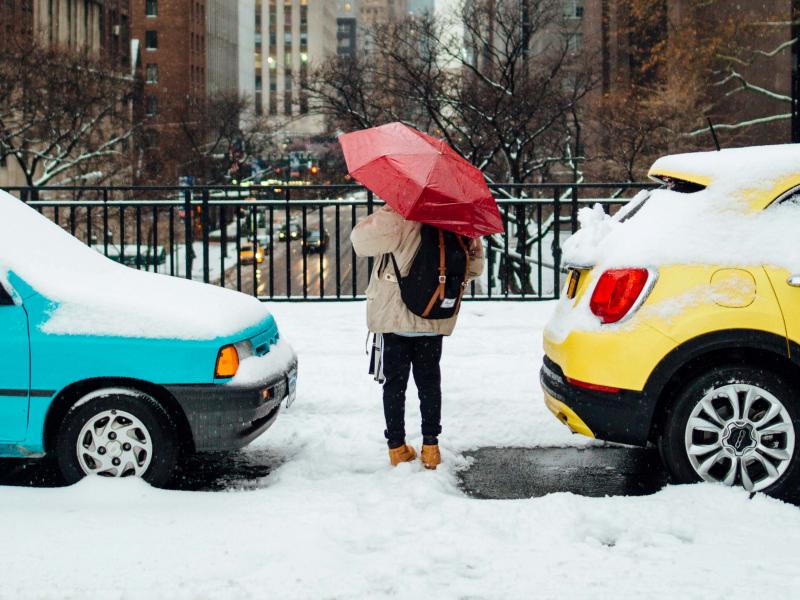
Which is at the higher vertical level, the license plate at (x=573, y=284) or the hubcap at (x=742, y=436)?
the license plate at (x=573, y=284)

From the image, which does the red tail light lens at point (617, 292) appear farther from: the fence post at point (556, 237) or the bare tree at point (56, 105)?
the bare tree at point (56, 105)

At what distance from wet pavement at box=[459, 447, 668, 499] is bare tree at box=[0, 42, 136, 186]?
32584mm

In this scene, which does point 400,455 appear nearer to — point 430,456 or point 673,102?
point 430,456

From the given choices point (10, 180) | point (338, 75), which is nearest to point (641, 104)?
point (338, 75)

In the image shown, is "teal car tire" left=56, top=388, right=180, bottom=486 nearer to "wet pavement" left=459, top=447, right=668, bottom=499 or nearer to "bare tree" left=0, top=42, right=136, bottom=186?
"wet pavement" left=459, top=447, right=668, bottom=499

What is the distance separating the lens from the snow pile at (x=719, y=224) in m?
5.33

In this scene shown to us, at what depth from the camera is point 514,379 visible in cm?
860

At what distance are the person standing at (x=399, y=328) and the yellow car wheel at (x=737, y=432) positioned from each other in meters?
1.37

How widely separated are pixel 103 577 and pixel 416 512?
153cm

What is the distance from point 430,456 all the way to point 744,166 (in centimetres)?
234

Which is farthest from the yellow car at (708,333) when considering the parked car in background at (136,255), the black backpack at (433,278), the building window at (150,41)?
the building window at (150,41)

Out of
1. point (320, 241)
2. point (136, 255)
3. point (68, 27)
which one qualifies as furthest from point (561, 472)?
point (68, 27)

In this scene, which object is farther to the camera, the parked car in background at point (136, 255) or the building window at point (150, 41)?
the building window at point (150, 41)

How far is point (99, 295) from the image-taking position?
226 inches
